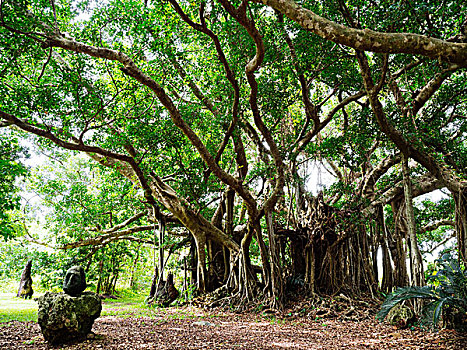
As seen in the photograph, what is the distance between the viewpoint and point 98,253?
1111cm

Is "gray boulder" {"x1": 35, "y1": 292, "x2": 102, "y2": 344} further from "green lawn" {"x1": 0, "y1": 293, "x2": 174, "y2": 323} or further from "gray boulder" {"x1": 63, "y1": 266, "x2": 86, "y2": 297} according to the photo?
"green lawn" {"x1": 0, "y1": 293, "x2": 174, "y2": 323}

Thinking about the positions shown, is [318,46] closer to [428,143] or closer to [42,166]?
[428,143]

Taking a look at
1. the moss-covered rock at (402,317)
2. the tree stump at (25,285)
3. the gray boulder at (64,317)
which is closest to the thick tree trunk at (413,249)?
the moss-covered rock at (402,317)

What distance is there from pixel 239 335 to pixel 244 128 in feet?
15.9

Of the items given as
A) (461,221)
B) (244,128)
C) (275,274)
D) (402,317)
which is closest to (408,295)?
(402,317)

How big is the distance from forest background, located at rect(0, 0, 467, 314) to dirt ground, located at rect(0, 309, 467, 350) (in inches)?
52.6

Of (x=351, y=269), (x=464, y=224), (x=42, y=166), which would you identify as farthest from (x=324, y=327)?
(x=42, y=166)

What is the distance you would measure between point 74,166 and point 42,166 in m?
1.45

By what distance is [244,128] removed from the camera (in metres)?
8.11

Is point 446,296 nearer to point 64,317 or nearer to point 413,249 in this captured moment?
point 413,249

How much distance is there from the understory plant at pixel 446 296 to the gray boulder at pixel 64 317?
4.00m

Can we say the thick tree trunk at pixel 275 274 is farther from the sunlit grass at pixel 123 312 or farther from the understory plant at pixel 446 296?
the understory plant at pixel 446 296

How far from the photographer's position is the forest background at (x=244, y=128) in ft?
16.9

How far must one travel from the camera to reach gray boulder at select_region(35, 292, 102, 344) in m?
3.87
